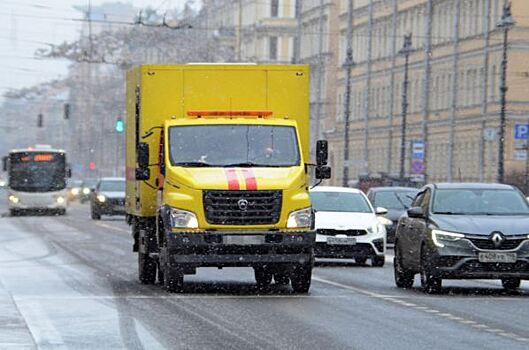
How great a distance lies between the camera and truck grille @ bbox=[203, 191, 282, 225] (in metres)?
23.2

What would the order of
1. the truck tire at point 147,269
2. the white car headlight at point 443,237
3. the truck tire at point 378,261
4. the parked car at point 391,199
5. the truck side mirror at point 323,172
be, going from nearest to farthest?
1. the white car headlight at point 443,237
2. the truck side mirror at point 323,172
3. the truck tire at point 147,269
4. the truck tire at point 378,261
5. the parked car at point 391,199

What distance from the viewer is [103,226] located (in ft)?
198

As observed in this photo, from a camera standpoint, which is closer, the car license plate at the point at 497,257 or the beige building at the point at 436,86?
the car license plate at the point at 497,257

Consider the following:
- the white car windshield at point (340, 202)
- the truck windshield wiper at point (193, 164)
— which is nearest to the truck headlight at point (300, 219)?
the truck windshield wiper at point (193, 164)

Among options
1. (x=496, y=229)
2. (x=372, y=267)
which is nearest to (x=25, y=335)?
(x=496, y=229)

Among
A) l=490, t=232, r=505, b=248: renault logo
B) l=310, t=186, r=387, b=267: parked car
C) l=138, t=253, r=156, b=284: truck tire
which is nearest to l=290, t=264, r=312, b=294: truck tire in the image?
l=490, t=232, r=505, b=248: renault logo

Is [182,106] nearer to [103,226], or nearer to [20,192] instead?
[103,226]

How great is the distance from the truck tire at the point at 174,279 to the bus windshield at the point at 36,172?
183ft

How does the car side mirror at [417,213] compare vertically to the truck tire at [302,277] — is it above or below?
above

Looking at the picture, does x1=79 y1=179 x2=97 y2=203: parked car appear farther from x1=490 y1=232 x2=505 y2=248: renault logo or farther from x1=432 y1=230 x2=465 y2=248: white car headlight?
x1=490 y1=232 x2=505 y2=248: renault logo

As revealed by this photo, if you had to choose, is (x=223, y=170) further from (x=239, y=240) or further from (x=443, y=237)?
(x=443, y=237)

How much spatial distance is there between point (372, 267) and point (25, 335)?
17190 millimetres

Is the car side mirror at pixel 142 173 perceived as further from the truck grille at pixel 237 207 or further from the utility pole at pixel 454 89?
the utility pole at pixel 454 89

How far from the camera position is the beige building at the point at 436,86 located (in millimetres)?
82562
